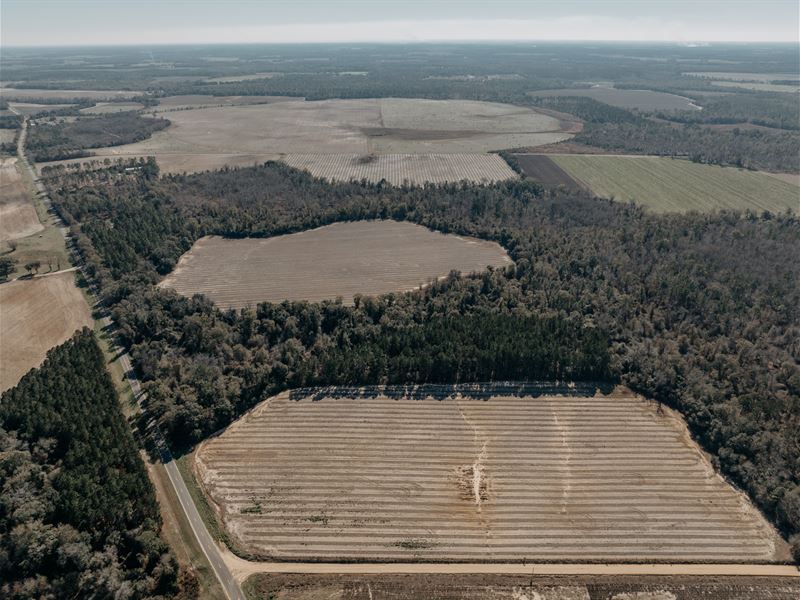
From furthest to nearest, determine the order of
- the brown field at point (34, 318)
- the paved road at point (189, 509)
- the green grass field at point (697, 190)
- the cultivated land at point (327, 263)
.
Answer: the green grass field at point (697, 190), the cultivated land at point (327, 263), the brown field at point (34, 318), the paved road at point (189, 509)

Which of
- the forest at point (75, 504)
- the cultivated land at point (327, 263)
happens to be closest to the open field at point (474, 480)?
the forest at point (75, 504)

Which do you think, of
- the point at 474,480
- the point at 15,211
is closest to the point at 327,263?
the point at 474,480

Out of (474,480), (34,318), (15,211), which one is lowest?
(474,480)

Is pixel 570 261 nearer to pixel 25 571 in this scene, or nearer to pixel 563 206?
pixel 563 206

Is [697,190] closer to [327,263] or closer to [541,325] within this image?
[541,325]

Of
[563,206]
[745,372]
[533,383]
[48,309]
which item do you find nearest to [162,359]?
[48,309]

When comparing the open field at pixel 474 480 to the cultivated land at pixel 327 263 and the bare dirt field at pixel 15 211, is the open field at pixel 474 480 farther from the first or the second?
the bare dirt field at pixel 15 211
